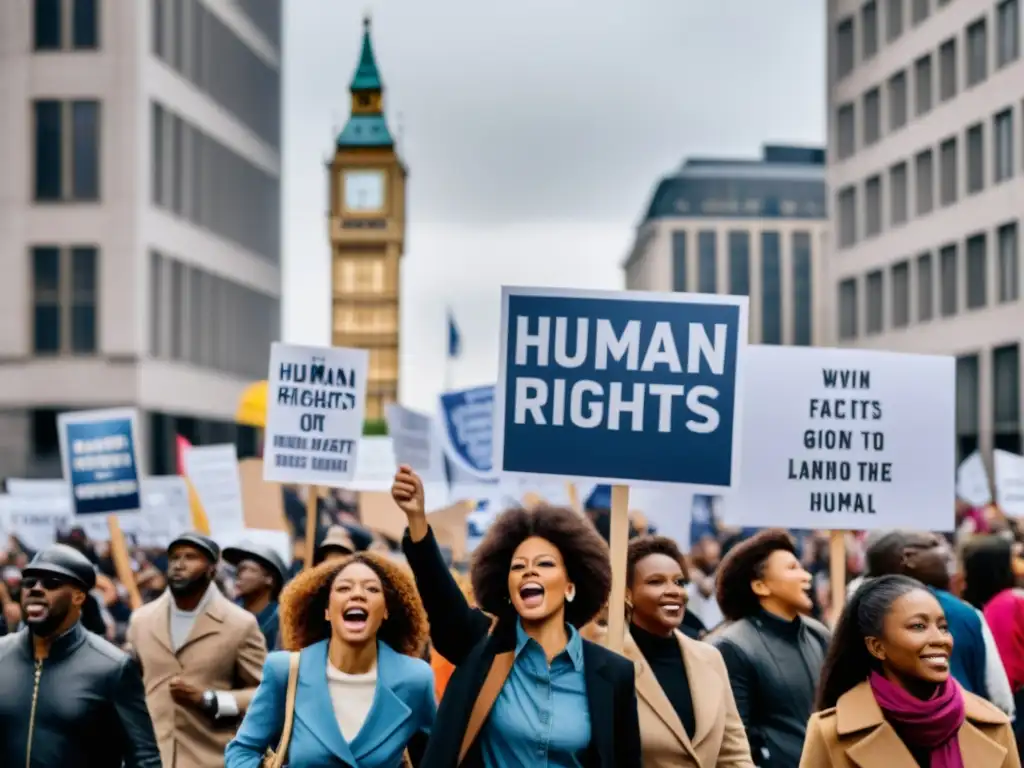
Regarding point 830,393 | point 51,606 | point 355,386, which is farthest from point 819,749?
point 355,386

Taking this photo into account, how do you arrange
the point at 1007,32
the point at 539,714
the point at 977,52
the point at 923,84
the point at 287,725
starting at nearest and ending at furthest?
the point at 539,714
the point at 287,725
the point at 1007,32
the point at 977,52
the point at 923,84

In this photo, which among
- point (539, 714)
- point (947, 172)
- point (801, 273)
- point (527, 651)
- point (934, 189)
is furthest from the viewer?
point (801, 273)

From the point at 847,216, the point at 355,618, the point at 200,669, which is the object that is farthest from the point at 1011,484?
the point at 847,216

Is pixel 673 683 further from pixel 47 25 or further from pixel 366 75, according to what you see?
pixel 366 75

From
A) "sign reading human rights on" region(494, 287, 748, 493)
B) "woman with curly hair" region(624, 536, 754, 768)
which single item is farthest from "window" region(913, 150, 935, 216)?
"woman with curly hair" region(624, 536, 754, 768)

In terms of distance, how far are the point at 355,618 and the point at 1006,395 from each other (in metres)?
46.1

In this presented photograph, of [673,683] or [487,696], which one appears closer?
[487,696]

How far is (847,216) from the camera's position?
6356 cm

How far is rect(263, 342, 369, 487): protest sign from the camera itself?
43.1 feet

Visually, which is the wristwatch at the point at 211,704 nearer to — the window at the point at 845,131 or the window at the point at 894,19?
the window at the point at 894,19

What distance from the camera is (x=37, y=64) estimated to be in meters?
50.7

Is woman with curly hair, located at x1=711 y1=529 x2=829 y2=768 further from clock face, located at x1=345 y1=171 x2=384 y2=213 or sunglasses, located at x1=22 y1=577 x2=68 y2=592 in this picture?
clock face, located at x1=345 y1=171 x2=384 y2=213

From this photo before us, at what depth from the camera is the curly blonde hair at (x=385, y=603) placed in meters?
6.50

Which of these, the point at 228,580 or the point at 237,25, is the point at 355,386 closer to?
the point at 228,580
